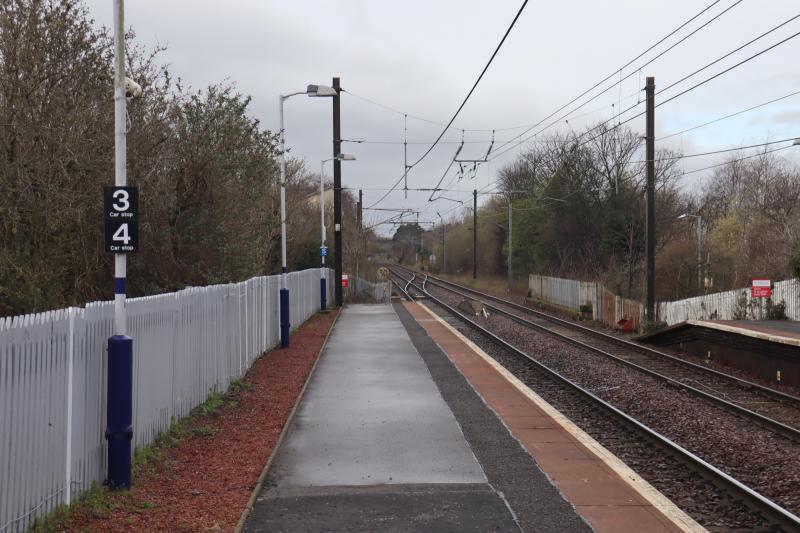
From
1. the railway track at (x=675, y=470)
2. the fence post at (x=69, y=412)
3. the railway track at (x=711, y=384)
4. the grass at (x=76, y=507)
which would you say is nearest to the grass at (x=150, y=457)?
the grass at (x=76, y=507)

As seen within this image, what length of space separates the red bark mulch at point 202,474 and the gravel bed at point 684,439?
4.25m

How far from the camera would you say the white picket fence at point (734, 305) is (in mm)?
23609

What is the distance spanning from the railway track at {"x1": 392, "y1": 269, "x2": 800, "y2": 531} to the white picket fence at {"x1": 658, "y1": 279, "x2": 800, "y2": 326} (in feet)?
40.7

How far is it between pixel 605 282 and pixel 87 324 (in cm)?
3301

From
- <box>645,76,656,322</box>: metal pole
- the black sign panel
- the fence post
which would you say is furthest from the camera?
Result: <box>645,76,656,322</box>: metal pole

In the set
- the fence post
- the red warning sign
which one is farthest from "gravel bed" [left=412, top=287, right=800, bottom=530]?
the red warning sign

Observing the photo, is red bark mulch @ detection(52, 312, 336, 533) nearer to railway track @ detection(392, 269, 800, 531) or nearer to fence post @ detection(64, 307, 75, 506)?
fence post @ detection(64, 307, 75, 506)

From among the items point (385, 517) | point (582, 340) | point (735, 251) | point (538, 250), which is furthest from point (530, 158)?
point (385, 517)

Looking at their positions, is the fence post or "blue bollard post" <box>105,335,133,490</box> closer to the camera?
the fence post

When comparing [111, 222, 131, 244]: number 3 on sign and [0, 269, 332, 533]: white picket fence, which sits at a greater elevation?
[111, 222, 131, 244]: number 3 on sign

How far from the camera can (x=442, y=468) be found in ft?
25.7

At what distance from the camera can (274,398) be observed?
12352mm

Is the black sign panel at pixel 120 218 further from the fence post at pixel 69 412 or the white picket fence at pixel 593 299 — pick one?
the white picket fence at pixel 593 299

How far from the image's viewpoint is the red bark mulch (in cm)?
616
